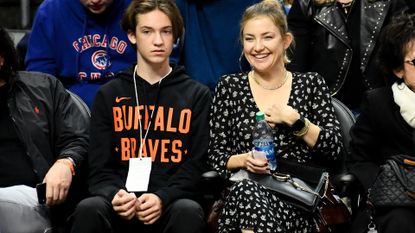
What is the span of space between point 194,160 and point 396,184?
3.16ft

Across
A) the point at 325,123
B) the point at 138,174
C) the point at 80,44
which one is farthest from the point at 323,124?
the point at 80,44

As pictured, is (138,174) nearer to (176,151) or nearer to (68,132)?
(176,151)

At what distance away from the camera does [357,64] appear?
4.42 metres

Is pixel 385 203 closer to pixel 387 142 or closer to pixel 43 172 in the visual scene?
pixel 387 142

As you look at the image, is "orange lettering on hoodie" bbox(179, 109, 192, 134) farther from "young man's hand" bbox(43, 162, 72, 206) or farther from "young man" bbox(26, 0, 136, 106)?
"young man" bbox(26, 0, 136, 106)

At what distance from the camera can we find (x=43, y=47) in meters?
4.57

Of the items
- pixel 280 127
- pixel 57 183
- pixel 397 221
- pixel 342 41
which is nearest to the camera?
pixel 397 221

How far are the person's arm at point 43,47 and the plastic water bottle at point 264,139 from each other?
142 centimetres

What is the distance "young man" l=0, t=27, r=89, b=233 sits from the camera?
3804 mm

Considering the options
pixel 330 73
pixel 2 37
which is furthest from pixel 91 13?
pixel 330 73

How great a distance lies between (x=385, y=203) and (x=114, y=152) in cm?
130

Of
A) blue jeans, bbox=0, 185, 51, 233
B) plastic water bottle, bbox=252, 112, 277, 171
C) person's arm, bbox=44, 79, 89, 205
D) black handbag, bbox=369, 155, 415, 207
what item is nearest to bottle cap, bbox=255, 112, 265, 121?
plastic water bottle, bbox=252, 112, 277, 171

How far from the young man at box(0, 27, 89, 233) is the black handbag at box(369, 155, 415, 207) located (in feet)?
4.61

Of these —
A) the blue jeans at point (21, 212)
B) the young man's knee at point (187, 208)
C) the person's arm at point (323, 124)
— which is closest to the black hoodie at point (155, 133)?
the young man's knee at point (187, 208)
